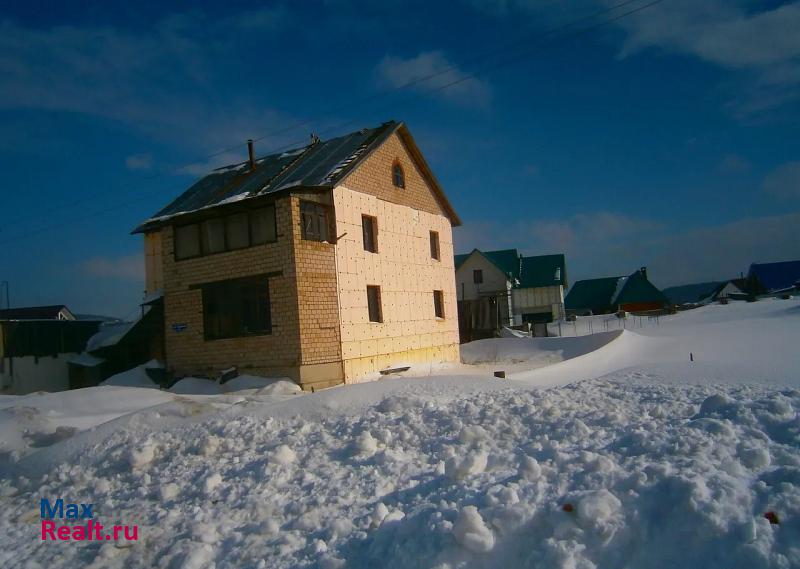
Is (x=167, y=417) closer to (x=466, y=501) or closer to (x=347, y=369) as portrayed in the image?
(x=466, y=501)

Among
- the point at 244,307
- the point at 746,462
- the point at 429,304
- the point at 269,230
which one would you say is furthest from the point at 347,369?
the point at 746,462

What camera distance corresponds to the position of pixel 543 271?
4744cm

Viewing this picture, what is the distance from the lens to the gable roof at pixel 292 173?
1655 cm

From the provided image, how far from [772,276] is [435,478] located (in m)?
62.5

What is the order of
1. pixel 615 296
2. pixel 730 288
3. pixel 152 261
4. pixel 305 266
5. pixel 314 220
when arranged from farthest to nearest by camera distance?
pixel 730 288
pixel 615 296
pixel 152 261
pixel 314 220
pixel 305 266

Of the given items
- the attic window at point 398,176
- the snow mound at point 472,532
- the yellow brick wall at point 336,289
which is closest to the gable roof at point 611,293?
the yellow brick wall at point 336,289

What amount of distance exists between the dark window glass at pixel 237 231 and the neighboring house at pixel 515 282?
27.6m

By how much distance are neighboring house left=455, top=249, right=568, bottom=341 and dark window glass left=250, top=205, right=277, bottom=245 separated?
90.7ft

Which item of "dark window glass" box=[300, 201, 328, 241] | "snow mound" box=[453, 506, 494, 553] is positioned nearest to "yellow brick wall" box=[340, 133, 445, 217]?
"dark window glass" box=[300, 201, 328, 241]

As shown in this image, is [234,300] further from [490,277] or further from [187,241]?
[490,277]

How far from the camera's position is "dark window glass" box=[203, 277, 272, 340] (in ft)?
51.3

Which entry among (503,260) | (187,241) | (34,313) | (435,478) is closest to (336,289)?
(187,241)

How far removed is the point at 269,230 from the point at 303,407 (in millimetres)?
8285

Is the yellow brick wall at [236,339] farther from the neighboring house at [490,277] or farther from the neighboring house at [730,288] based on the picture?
the neighboring house at [730,288]
